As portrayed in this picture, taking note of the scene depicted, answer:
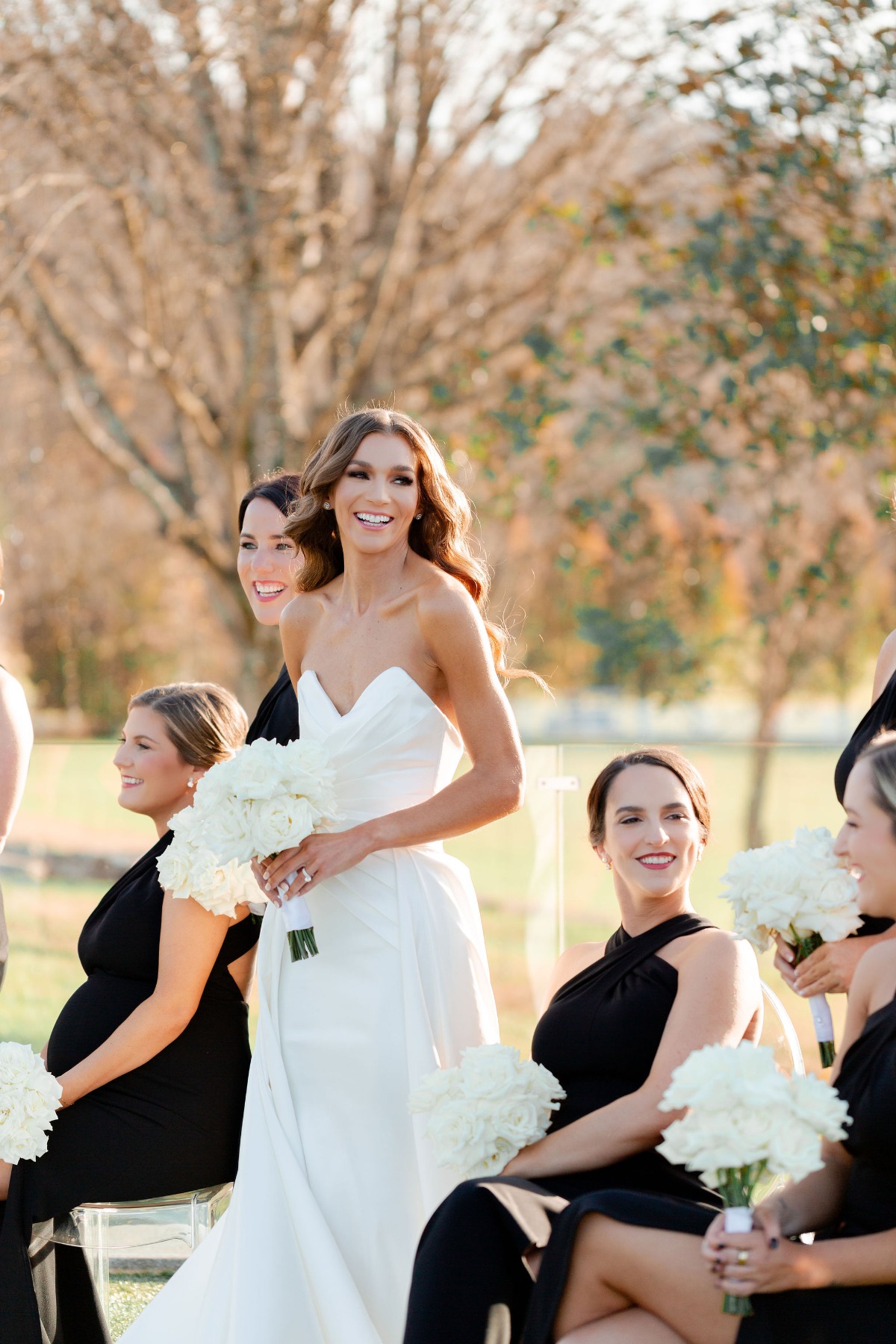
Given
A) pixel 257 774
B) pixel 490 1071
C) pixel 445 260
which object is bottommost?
pixel 490 1071

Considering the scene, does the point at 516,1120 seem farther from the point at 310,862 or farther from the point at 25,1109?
the point at 25,1109

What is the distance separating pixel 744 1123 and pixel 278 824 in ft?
3.88

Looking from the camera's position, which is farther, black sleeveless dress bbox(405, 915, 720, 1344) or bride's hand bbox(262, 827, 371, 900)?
bride's hand bbox(262, 827, 371, 900)

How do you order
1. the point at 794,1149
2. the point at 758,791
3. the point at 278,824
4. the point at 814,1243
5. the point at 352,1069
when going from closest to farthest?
1. the point at 794,1149
2. the point at 814,1243
3. the point at 278,824
4. the point at 352,1069
5. the point at 758,791

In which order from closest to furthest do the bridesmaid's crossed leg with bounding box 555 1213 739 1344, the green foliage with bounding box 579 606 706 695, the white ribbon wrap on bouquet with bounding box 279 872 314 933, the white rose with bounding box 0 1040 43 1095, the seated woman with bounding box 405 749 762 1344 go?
the bridesmaid's crossed leg with bounding box 555 1213 739 1344 < the seated woman with bounding box 405 749 762 1344 < the white ribbon wrap on bouquet with bounding box 279 872 314 933 < the white rose with bounding box 0 1040 43 1095 < the green foliage with bounding box 579 606 706 695

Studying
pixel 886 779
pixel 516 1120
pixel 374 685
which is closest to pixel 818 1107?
pixel 886 779

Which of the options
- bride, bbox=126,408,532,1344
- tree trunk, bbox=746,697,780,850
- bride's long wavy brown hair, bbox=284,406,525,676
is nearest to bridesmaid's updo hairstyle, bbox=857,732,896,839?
bride, bbox=126,408,532,1344

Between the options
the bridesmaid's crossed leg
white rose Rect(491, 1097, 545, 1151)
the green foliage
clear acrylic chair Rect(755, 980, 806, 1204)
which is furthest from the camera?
the green foliage

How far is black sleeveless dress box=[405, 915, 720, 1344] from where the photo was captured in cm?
254

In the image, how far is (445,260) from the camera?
10.1 meters

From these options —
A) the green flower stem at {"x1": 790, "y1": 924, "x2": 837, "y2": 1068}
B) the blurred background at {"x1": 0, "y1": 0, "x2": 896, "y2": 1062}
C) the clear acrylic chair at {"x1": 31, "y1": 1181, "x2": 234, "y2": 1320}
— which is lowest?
the clear acrylic chair at {"x1": 31, "y1": 1181, "x2": 234, "y2": 1320}

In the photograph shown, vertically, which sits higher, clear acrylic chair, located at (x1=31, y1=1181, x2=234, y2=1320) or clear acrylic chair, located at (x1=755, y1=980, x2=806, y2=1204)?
clear acrylic chair, located at (x1=755, y1=980, x2=806, y2=1204)

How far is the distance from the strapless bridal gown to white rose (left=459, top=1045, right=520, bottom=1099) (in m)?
0.30

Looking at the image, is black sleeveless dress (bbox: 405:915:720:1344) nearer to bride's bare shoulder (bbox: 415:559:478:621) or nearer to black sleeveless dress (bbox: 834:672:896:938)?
black sleeveless dress (bbox: 834:672:896:938)
